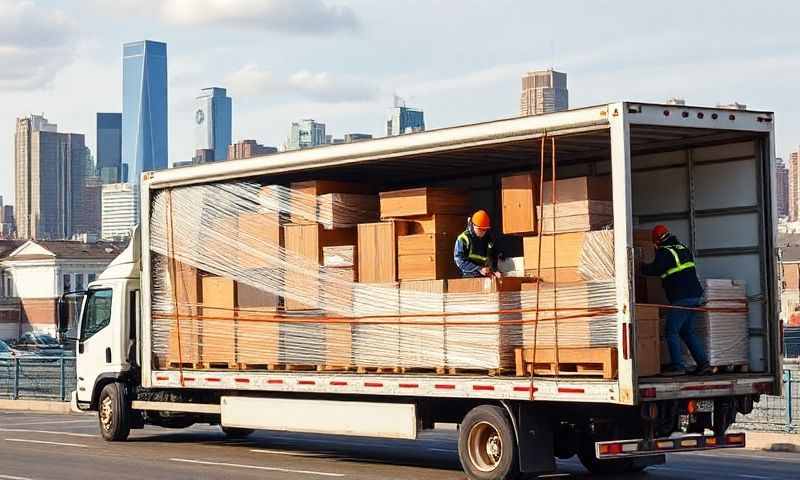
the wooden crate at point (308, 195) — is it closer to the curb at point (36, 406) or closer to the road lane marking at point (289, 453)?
the road lane marking at point (289, 453)

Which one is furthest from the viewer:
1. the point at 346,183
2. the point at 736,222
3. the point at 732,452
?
the point at 732,452

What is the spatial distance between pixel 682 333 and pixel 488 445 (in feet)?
7.55

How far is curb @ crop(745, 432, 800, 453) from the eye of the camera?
63.7ft

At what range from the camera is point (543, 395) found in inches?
528

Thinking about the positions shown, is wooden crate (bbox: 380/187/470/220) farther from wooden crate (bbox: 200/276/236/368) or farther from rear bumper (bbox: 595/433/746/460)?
rear bumper (bbox: 595/433/746/460)

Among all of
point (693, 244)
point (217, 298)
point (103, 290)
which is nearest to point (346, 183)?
point (217, 298)

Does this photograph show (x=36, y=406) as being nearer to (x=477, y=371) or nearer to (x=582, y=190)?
(x=477, y=371)

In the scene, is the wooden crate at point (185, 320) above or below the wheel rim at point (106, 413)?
above

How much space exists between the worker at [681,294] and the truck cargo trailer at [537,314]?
0.36m

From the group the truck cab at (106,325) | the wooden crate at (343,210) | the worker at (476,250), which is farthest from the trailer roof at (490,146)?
the truck cab at (106,325)

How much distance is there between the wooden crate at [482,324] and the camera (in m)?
14.0

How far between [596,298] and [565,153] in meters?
2.77

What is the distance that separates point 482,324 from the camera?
46.5ft

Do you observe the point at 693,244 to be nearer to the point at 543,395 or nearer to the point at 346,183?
the point at 543,395
